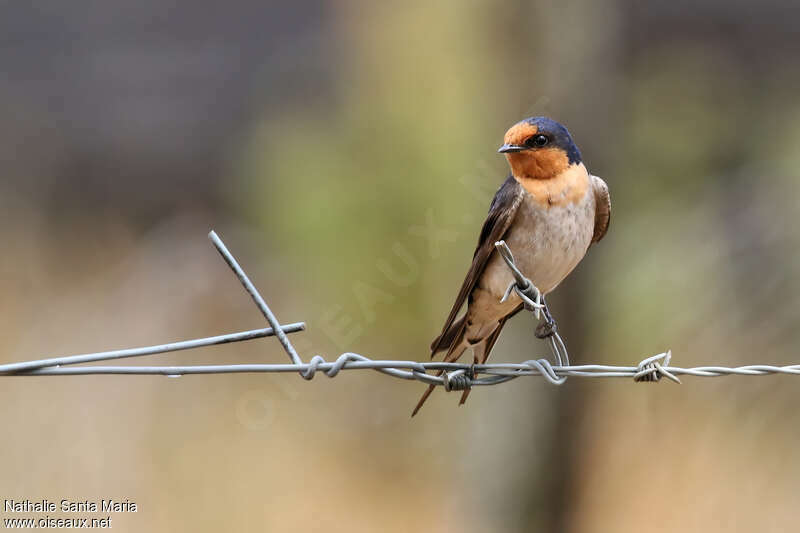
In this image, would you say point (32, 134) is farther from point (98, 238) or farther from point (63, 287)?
point (63, 287)

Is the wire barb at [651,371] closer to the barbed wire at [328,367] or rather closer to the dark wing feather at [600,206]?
the barbed wire at [328,367]

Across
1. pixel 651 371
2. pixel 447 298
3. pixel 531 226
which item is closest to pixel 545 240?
pixel 531 226

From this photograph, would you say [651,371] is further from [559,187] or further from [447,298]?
[447,298]

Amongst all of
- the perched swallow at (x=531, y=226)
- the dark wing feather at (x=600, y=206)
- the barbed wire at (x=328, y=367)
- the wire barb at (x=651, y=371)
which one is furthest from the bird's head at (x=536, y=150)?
the wire barb at (x=651, y=371)

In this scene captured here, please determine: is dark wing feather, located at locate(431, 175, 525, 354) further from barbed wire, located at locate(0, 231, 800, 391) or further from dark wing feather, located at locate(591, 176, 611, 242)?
barbed wire, located at locate(0, 231, 800, 391)

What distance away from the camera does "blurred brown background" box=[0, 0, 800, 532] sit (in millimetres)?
4387

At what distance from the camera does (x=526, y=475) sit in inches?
171

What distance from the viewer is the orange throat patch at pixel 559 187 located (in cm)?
244

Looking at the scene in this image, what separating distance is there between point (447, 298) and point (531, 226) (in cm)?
269

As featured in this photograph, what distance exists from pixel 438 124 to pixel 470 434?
1.65 m

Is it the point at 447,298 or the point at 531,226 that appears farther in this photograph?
the point at 447,298

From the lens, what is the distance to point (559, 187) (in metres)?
2.46

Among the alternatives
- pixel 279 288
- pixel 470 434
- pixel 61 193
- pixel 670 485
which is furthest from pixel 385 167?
pixel 61 193

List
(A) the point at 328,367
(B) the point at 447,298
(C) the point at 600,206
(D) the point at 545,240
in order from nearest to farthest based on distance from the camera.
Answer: (A) the point at 328,367, (D) the point at 545,240, (C) the point at 600,206, (B) the point at 447,298
